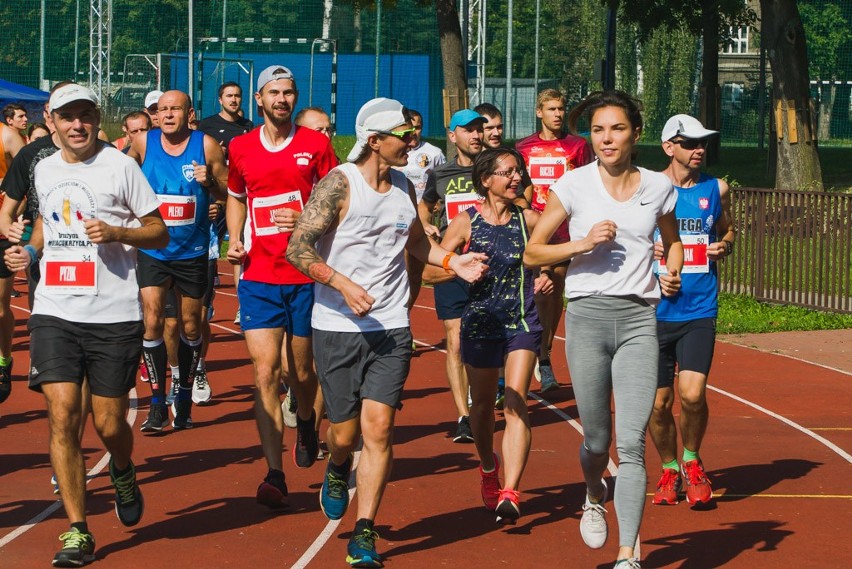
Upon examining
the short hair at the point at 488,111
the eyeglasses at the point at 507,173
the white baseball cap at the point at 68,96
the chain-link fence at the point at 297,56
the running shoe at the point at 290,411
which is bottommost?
the running shoe at the point at 290,411

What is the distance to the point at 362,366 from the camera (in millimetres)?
6762

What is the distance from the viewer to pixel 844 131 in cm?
6356

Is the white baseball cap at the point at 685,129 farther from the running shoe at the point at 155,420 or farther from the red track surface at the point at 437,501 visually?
the running shoe at the point at 155,420

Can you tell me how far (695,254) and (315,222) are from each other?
98.8 inches

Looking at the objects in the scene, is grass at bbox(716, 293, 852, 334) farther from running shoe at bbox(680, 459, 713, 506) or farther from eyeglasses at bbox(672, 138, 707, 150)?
eyeglasses at bbox(672, 138, 707, 150)

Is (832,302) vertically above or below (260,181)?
below

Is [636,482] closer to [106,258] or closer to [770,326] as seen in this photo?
[106,258]

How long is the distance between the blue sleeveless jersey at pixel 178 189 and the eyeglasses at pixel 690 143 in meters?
3.55

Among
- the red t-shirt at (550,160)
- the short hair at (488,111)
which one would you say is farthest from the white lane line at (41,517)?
the red t-shirt at (550,160)

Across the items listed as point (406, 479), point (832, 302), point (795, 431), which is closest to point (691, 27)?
point (832, 302)

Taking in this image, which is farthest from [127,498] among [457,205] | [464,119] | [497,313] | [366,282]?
[464,119]

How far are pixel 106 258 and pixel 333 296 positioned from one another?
1.09m

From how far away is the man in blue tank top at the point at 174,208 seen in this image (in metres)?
9.84

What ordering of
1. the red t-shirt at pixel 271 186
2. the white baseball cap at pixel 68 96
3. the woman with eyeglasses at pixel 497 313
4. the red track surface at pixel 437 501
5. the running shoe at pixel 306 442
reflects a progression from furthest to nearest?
the running shoe at pixel 306 442, the red t-shirt at pixel 271 186, the woman with eyeglasses at pixel 497 313, the red track surface at pixel 437 501, the white baseball cap at pixel 68 96
